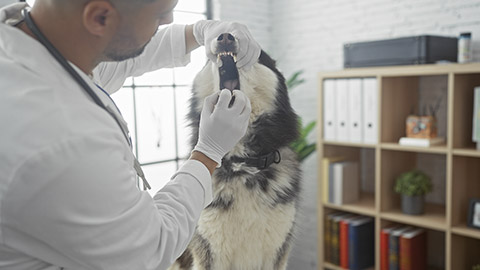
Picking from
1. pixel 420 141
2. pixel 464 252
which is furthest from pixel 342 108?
pixel 464 252

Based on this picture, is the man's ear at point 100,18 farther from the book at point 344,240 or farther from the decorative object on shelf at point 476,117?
the book at point 344,240

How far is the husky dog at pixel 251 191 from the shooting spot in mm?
1165

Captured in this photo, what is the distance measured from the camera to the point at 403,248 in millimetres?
2836

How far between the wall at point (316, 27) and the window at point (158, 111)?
0.59 m

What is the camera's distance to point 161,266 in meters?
0.90

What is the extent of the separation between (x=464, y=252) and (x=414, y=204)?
413mm

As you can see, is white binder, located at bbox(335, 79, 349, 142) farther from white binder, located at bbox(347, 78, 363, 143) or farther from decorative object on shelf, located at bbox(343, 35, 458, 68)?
decorative object on shelf, located at bbox(343, 35, 458, 68)

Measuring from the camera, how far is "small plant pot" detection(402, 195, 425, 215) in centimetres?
279

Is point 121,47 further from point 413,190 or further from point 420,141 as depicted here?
point 413,190

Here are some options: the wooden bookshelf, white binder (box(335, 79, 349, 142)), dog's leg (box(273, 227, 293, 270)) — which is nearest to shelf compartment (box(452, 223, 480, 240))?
the wooden bookshelf

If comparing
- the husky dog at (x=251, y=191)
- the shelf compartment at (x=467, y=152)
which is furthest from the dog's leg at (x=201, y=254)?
the shelf compartment at (x=467, y=152)

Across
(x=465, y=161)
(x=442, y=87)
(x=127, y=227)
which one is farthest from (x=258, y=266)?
(x=442, y=87)

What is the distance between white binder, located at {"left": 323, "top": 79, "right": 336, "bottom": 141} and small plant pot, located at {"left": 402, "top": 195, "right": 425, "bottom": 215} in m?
0.66

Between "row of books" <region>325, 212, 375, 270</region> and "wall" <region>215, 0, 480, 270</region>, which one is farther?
"row of books" <region>325, 212, 375, 270</region>
